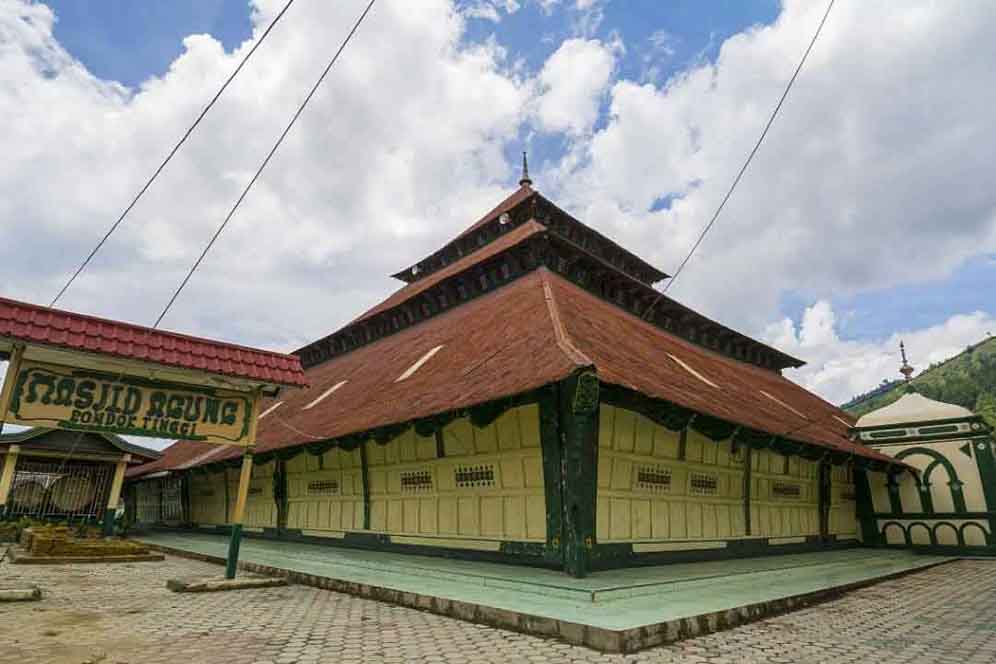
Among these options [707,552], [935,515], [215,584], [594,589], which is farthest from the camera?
[935,515]

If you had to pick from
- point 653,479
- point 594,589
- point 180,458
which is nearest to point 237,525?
point 594,589

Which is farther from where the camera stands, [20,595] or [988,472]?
[988,472]

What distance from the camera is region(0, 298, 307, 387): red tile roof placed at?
5348mm

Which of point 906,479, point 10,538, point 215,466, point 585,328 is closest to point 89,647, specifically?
point 585,328

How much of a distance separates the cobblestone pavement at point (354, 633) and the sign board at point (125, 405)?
1779 mm

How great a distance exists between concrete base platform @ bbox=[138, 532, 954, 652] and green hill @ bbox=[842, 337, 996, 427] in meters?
71.2

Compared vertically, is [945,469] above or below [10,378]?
below

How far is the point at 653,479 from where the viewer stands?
8.12 metres

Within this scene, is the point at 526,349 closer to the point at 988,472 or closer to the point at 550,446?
the point at 550,446

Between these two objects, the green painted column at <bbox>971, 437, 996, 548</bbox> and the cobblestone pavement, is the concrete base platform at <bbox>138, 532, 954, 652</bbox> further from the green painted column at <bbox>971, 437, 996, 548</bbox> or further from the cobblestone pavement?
the green painted column at <bbox>971, 437, 996, 548</bbox>

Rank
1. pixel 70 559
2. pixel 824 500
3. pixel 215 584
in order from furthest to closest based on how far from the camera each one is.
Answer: pixel 824 500 < pixel 70 559 < pixel 215 584

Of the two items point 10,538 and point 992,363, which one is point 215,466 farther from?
point 992,363

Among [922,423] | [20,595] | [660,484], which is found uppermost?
[922,423]

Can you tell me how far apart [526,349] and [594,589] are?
3269mm
